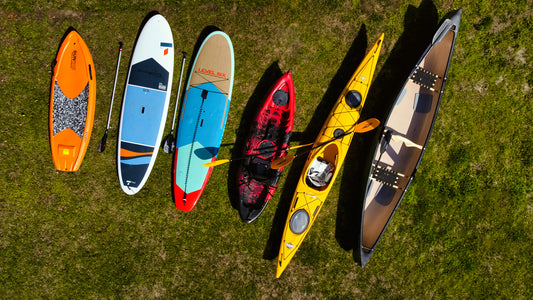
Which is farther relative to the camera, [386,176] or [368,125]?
[386,176]

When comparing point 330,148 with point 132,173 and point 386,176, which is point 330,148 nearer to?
point 386,176

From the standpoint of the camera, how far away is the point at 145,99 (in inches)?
207

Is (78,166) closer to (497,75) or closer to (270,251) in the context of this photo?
(270,251)

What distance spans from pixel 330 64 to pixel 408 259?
157 inches

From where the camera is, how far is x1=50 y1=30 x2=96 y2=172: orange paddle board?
5.19m

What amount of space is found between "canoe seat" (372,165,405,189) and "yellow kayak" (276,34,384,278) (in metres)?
0.72

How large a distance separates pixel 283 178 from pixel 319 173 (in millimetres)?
707

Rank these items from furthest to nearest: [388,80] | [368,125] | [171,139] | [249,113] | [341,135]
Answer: [388,80]
[249,113]
[171,139]
[341,135]
[368,125]

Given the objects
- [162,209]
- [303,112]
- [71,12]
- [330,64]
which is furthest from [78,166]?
[330,64]

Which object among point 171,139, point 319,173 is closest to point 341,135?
point 319,173

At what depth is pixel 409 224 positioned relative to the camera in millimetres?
5863

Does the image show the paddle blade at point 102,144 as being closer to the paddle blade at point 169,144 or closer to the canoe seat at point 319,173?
the paddle blade at point 169,144

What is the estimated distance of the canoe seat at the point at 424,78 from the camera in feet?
17.7

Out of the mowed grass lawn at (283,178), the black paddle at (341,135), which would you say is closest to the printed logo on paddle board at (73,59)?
the mowed grass lawn at (283,178)
